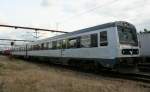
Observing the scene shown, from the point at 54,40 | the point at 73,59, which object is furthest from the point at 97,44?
the point at 54,40

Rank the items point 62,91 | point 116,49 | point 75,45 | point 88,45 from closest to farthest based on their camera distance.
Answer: point 62,91 < point 116,49 < point 88,45 < point 75,45

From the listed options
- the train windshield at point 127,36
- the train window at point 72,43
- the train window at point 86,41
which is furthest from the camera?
the train window at point 72,43

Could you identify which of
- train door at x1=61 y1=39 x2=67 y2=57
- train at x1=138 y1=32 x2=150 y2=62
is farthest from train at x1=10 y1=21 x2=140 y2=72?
train at x1=138 y1=32 x2=150 y2=62

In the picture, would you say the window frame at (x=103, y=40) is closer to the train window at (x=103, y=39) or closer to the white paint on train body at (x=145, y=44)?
the train window at (x=103, y=39)

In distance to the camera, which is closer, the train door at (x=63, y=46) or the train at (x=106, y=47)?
the train at (x=106, y=47)

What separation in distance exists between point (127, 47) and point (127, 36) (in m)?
0.88

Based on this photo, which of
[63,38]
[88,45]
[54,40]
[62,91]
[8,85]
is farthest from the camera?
[54,40]

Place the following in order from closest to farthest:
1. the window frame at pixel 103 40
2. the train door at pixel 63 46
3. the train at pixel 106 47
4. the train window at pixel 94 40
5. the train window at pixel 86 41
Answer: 1. the train at pixel 106 47
2. the window frame at pixel 103 40
3. the train window at pixel 94 40
4. the train window at pixel 86 41
5. the train door at pixel 63 46

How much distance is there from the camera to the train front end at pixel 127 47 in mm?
13211

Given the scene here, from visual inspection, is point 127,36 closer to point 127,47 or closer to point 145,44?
point 127,47

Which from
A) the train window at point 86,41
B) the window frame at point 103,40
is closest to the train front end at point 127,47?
the window frame at point 103,40

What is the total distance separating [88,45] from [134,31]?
3046mm

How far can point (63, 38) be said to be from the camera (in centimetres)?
1980

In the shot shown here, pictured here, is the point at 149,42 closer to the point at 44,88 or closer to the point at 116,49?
the point at 116,49
